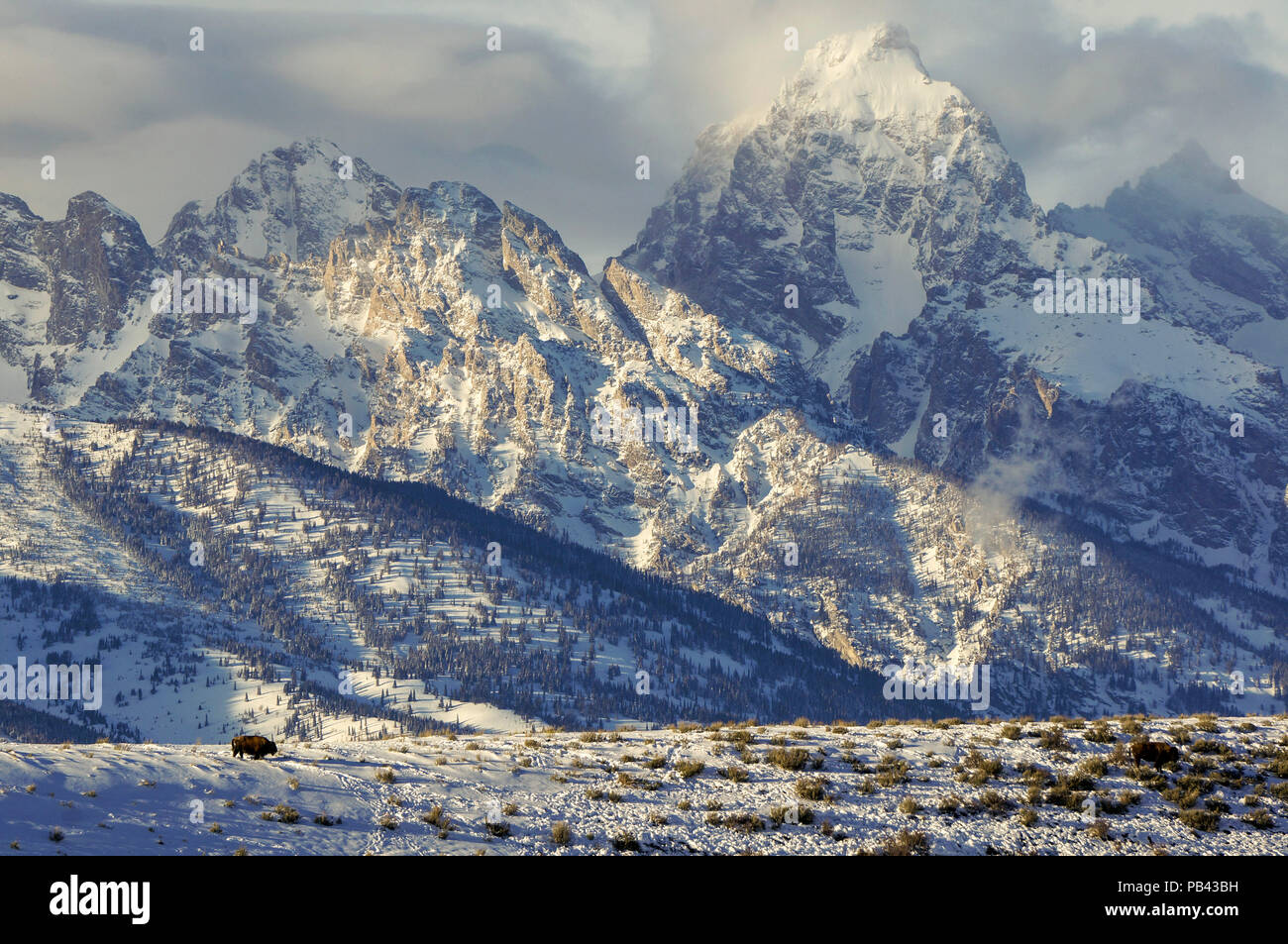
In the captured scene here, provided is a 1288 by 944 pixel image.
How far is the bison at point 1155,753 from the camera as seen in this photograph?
162 feet

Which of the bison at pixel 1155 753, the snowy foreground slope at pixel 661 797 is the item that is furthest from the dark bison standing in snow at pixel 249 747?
the bison at pixel 1155 753

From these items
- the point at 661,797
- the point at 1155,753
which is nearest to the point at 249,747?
the point at 661,797

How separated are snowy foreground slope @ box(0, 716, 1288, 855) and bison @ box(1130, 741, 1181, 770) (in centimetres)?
32

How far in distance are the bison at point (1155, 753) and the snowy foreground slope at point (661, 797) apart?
317 mm

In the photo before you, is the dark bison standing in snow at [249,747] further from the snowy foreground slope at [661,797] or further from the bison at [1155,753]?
the bison at [1155,753]

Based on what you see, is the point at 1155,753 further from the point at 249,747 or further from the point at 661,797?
the point at 249,747

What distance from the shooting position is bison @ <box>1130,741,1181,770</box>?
49.5 meters

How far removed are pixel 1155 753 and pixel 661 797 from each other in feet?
58.5

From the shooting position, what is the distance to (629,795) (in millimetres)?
44594
